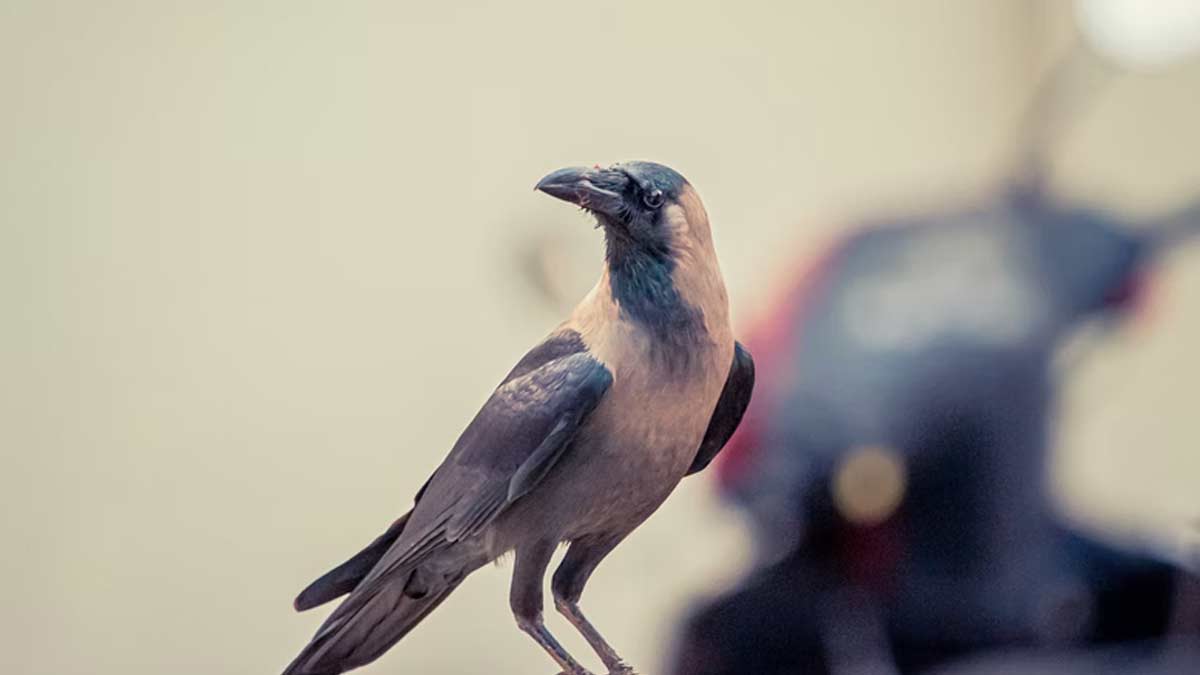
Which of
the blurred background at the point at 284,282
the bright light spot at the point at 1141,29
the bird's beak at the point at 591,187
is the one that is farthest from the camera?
the bright light spot at the point at 1141,29

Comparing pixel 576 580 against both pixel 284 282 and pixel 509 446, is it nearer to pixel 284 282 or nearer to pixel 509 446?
pixel 509 446

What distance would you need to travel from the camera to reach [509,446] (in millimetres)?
711

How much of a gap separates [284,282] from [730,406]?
0.51 metres

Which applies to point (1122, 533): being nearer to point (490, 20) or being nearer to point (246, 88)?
point (490, 20)

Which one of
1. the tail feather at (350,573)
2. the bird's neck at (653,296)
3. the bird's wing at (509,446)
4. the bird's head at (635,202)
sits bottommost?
the tail feather at (350,573)

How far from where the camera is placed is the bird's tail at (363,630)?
30.0 inches

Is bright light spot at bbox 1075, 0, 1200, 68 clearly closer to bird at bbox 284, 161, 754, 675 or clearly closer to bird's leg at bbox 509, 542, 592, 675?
bird at bbox 284, 161, 754, 675

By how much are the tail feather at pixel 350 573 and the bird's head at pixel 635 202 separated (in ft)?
0.86

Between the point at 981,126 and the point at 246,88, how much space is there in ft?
2.97

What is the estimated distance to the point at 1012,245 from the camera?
140cm

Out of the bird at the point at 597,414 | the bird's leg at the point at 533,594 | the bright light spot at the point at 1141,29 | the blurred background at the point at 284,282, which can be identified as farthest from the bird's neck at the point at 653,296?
the bright light spot at the point at 1141,29

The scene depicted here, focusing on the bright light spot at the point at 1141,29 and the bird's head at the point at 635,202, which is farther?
the bright light spot at the point at 1141,29

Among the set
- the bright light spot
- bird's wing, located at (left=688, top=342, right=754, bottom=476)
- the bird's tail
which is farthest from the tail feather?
the bright light spot

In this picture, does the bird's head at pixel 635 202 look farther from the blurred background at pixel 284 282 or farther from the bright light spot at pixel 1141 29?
the bright light spot at pixel 1141 29
